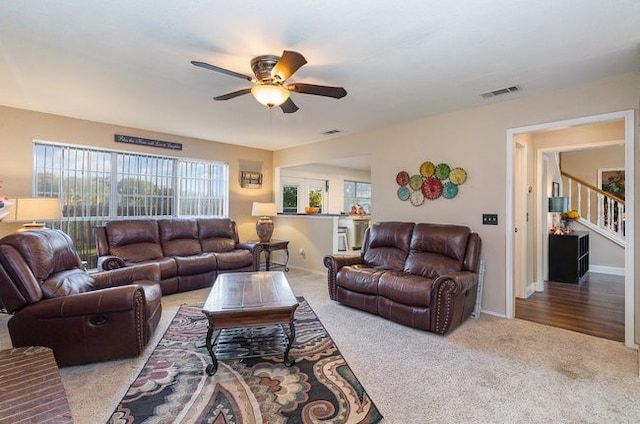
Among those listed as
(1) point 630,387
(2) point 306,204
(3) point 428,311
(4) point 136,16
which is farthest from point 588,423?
(2) point 306,204

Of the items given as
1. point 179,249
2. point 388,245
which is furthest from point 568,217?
point 179,249

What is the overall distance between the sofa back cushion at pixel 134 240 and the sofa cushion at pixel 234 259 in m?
0.85

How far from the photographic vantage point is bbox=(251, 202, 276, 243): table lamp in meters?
Answer: 5.78

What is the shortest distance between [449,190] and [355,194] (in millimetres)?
5199

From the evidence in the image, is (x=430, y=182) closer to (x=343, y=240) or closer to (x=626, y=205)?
(x=626, y=205)

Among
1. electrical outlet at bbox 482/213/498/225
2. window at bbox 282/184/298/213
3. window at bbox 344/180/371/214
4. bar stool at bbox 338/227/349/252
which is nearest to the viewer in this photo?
electrical outlet at bbox 482/213/498/225

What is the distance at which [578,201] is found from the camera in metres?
6.39

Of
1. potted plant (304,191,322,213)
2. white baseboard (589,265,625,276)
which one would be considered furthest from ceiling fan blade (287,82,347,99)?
white baseboard (589,265,625,276)

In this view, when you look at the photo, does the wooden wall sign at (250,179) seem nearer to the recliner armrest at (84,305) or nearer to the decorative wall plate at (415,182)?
the decorative wall plate at (415,182)

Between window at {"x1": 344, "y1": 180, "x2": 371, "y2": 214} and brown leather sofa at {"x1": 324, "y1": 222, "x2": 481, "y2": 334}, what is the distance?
4.55 meters

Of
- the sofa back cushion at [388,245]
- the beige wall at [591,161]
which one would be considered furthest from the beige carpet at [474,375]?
the beige wall at [591,161]

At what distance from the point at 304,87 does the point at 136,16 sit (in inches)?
47.6

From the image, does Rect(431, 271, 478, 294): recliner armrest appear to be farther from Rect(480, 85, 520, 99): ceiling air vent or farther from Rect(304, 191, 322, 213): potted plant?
Rect(304, 191, 322, 213): potted plant

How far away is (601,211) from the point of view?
599 cm
